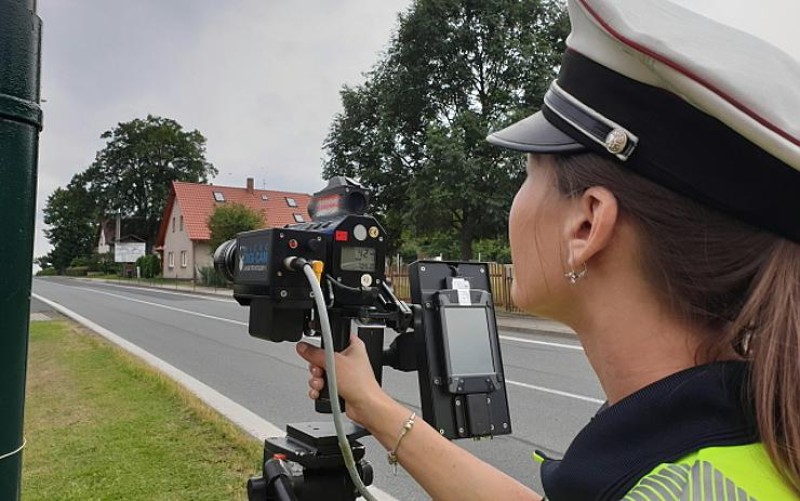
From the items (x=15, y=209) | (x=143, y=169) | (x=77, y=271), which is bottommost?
(x=77, y=271)

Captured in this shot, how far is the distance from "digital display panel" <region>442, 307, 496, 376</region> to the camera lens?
61 centimetres

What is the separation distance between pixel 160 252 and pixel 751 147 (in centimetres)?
5929

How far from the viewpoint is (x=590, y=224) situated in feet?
2.92

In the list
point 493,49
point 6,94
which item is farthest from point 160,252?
point 6,94

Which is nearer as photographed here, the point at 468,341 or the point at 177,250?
the point at 468,341

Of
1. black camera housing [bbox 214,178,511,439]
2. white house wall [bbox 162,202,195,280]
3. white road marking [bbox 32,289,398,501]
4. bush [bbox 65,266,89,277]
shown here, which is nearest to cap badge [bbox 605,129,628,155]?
black camera housing [bbox 214,178,511,439]

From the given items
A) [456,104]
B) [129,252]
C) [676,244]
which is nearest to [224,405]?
[676,244]

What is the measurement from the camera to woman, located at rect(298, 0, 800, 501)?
712 mm

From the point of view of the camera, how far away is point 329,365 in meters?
1.30

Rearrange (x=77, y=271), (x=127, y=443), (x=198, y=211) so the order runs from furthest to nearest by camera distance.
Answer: (x=77, y=271)
(x=198, y=211)
(x=127, y=443)

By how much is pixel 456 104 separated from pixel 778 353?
66.3 feet

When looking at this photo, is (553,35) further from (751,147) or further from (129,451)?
(751,147)

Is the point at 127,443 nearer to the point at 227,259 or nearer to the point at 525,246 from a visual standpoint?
the point at 227,259

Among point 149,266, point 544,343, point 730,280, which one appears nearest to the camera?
point 730,280
